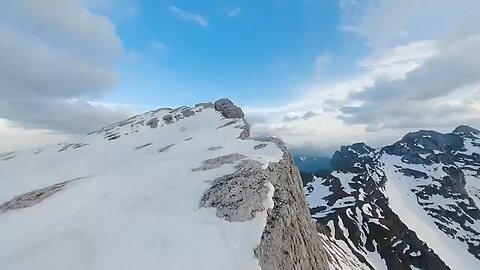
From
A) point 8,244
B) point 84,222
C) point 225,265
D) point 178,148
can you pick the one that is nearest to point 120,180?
point 84,222

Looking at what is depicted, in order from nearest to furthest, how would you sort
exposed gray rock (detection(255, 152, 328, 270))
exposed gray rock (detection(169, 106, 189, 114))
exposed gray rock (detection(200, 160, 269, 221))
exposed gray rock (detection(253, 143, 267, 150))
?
exposed gray rock (detection(255, 152, 328, 270))
exposed gray rock (detection(200, 160, 269, 221))
exposed gray rock (detection(253, 143, 267, 150))
exposed gray rock (detection(169, 106, 189, 114))

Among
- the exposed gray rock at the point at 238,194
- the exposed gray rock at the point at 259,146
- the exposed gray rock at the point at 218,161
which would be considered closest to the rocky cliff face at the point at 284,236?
the exposed gray rock at the point at 238,194

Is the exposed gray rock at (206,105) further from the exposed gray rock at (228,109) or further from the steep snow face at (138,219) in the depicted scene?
the steep snow face at (138,219)

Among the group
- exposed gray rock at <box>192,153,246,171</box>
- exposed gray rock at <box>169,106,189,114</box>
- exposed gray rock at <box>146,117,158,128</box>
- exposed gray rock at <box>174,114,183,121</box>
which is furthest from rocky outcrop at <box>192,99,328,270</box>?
exposed gray rock at <box>169,106,189,114</box>

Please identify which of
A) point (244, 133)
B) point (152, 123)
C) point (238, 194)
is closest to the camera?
point (238, 194)

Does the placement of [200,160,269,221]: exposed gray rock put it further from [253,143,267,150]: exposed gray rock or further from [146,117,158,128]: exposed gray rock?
[146,117,158,128]: exposed gray rock

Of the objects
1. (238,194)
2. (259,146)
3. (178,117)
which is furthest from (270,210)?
(178,117)

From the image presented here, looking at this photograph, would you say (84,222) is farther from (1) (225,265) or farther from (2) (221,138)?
(2) (221,138)

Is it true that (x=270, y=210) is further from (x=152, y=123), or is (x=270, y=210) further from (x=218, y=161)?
(x=152, y=123)
